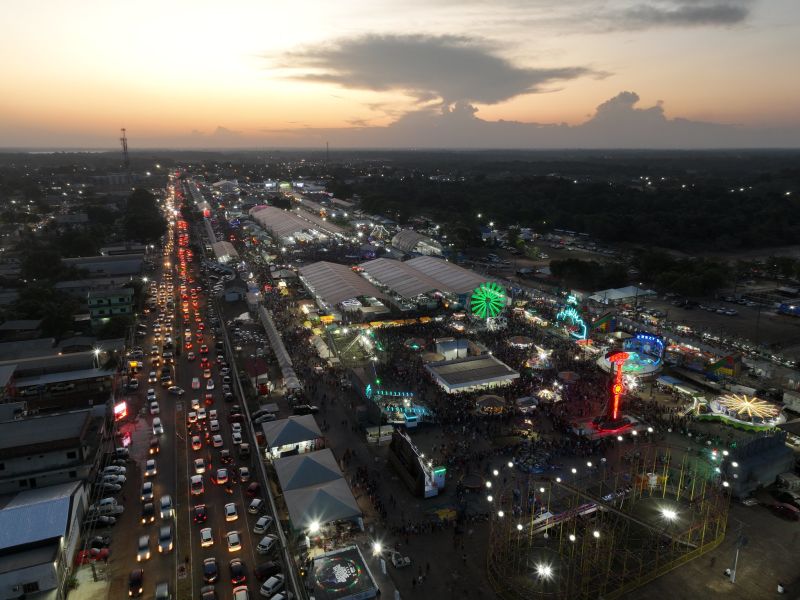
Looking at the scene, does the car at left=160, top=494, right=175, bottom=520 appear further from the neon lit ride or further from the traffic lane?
the neon lit ride

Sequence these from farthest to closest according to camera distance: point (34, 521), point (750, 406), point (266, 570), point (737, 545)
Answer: point (750, 406) < point (737, 545) < point (34, 521) < point (266, 570)

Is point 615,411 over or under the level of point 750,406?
over

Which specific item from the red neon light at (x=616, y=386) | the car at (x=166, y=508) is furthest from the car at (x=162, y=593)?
the red neon light at (x=616, y=386)

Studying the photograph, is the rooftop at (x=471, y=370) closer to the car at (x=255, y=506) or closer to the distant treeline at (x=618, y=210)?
the car at (x=255, y=506)

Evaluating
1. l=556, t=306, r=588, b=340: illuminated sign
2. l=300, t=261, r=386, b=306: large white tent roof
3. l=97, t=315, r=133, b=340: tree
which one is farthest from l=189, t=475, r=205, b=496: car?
l=556, t=306, r=588, b=340: illuminated sign

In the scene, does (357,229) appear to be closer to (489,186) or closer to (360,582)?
(489,186)

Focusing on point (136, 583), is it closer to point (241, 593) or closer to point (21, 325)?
point (241, 593)

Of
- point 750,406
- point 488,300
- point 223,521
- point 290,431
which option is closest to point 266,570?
point 223,521

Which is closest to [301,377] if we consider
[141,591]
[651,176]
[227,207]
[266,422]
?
[266,422]
